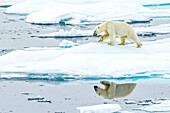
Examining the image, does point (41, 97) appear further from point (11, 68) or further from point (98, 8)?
point (98, 8)

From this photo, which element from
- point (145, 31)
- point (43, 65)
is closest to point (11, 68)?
point (43, 65)

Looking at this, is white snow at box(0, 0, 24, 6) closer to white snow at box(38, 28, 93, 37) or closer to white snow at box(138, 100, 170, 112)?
white snow at box(38, 28, 93, 37)

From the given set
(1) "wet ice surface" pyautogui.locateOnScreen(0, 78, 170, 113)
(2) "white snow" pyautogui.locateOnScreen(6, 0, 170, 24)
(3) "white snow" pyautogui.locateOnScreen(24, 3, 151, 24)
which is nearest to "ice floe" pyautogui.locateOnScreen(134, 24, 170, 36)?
(2) "white snow" pyautogui.locateOnScreen(6, 0, 170, 24)

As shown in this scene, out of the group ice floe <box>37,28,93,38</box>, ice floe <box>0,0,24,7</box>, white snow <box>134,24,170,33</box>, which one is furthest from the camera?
ice floe <box>0,0,24,7</box>

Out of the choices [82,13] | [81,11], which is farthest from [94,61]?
[81,11]

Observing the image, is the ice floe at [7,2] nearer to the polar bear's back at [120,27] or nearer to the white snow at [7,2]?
the white snow at [7,2]

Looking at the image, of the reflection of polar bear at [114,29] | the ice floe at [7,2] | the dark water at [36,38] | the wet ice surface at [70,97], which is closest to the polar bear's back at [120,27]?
the reflection of polar bear at [114,29]

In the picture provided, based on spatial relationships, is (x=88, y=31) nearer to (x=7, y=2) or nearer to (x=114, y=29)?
(x=114, y=29)
